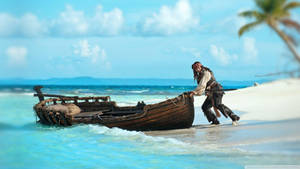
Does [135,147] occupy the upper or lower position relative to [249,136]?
lower

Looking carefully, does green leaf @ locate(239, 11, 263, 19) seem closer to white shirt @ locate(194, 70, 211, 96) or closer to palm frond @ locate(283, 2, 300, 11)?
palm frond @ locate(283, 2, 300, 11)

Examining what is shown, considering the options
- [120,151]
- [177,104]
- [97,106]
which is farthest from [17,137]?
[97,106]

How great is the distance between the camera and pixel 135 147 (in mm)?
5648

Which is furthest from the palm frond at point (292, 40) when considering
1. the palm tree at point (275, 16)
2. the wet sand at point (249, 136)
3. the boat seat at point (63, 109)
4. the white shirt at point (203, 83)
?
the boat seat at point (63, 109)

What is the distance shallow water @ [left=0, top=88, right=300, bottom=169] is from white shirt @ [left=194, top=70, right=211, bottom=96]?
69cm

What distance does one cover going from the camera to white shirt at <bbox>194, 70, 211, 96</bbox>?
628 centimetres

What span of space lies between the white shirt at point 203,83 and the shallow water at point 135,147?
0.69 meters

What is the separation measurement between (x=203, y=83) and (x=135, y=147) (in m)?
1.66

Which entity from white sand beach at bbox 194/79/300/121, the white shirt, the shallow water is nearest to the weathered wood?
the shallow water

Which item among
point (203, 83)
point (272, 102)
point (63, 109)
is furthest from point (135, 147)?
point (272, 102)

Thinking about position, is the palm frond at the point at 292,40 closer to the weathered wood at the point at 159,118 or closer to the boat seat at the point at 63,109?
the weathered wood at the point at 159,118

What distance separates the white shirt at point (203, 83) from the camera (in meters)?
6.28

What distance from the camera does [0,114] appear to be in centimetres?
289

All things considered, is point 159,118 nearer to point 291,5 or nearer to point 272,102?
point 291,5
